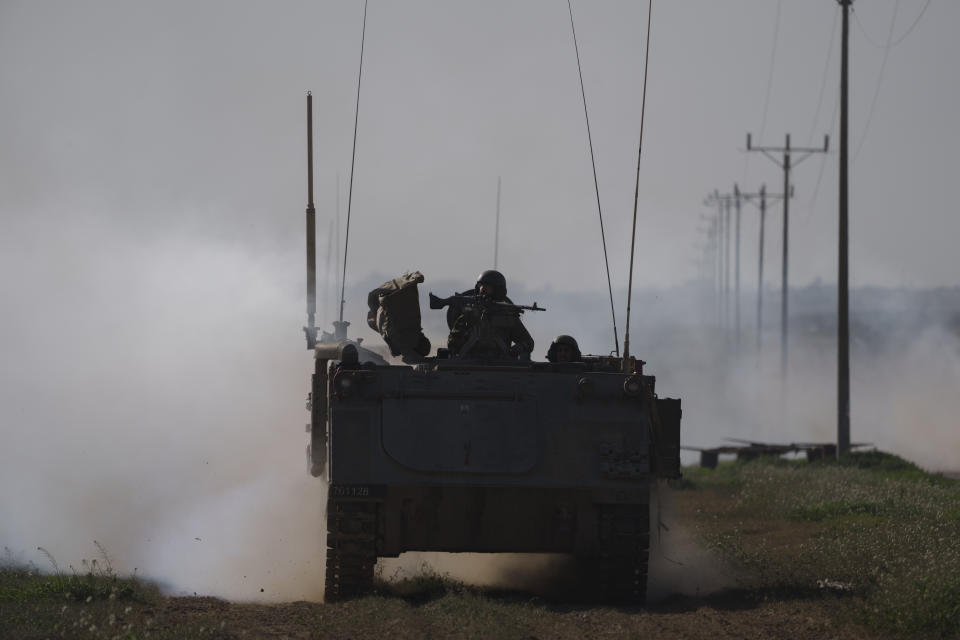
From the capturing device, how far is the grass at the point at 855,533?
13.1 m

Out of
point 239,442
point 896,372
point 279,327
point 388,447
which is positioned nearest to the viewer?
point 388,447

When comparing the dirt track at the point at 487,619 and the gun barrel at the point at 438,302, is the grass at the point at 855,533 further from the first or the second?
the gun barrel at the point at 438,302

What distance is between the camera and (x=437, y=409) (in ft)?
47.6

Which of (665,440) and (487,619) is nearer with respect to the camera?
(487,619)

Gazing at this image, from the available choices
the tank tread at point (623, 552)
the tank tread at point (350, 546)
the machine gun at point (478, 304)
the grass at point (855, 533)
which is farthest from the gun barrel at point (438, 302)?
the grass at point (855, 533)

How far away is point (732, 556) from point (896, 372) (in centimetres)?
5518

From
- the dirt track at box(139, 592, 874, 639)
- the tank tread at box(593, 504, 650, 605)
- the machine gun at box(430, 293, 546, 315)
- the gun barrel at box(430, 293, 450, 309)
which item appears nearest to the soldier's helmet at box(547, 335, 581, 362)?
the machine gun at box(430, 293, 546, 315)

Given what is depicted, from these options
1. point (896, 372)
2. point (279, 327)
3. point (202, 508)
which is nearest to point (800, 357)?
point (896, 372)

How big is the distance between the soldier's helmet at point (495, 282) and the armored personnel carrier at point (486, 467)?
1893mm

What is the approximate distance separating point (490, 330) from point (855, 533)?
558 cm

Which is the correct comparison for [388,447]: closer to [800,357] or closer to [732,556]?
[732,556]

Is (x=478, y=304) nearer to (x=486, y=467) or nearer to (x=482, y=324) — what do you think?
(x=482, y=324)

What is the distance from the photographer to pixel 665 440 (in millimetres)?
15000

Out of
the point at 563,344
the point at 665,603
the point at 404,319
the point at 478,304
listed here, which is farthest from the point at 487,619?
the point at 404,319
